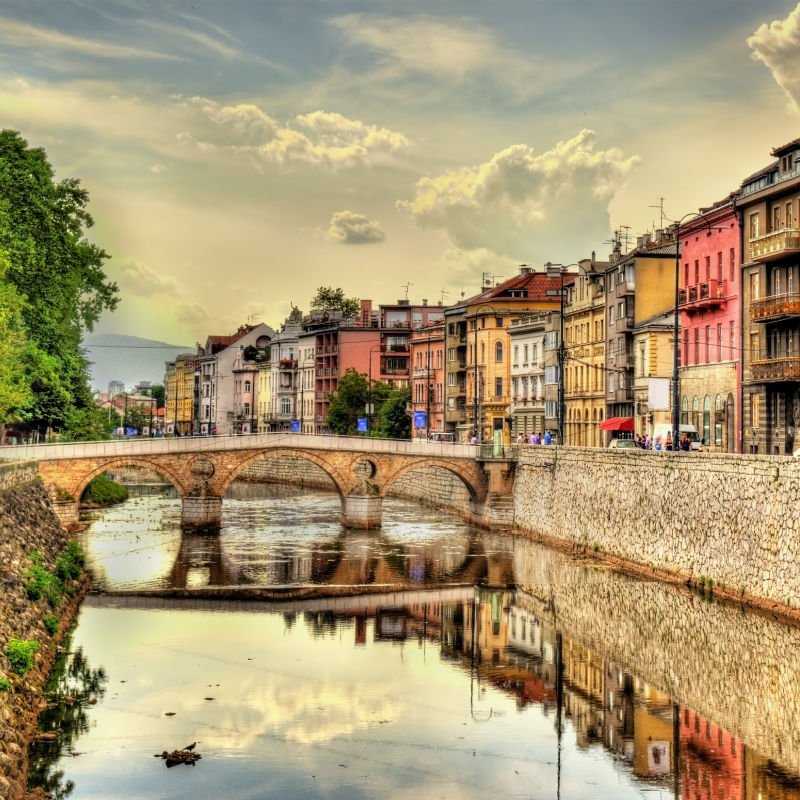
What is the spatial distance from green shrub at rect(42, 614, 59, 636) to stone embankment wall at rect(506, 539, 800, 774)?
14125 mm

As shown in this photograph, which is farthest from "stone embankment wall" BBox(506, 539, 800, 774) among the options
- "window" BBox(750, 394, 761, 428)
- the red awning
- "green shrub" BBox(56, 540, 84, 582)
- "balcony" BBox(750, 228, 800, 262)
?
the red awning

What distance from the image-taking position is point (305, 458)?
255 feet

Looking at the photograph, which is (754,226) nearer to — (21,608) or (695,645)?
(695,645)

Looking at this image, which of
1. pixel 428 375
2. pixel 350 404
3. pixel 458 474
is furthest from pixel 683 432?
pixel 350 404

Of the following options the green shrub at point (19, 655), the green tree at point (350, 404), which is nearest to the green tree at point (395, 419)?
the green tree at point (350, 404)

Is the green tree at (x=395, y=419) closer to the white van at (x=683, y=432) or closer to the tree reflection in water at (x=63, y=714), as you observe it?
the white van at (x=683, y=432)

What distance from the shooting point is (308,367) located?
509ft

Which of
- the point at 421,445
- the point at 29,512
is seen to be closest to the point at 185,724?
the point at 29,512

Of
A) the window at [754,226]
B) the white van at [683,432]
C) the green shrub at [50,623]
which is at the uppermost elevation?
the window at [754,226]

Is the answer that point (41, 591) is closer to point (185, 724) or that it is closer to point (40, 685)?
point (40, 685)

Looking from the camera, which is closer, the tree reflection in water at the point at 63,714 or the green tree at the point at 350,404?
the tree reflection in water at the point at 63,714

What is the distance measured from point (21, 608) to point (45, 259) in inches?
1213

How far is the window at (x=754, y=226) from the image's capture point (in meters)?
59.8

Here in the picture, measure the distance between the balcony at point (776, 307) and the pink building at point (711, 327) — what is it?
10.9 ft
